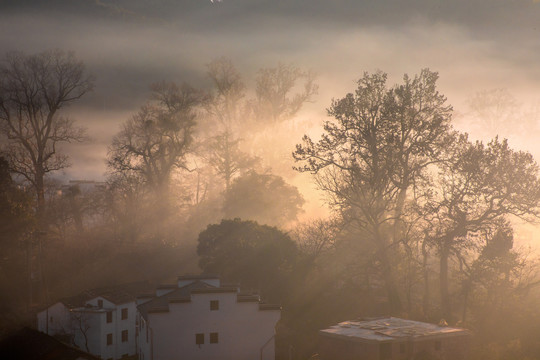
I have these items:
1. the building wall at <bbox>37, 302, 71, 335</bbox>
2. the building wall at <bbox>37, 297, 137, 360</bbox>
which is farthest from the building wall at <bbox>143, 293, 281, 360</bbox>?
the building wall at <bbox>37, 302, 71, 335</bbox>

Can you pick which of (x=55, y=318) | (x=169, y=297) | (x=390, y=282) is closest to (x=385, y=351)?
(x=390, y=282)

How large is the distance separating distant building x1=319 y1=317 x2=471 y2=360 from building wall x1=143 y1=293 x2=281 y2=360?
4189 mm

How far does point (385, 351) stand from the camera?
30250 millimetres

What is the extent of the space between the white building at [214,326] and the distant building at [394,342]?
4.12 m

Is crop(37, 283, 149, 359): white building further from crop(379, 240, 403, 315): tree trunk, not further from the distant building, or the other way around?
crop(379, 240, 403, 315): tree trunk

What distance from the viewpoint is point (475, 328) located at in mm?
37125

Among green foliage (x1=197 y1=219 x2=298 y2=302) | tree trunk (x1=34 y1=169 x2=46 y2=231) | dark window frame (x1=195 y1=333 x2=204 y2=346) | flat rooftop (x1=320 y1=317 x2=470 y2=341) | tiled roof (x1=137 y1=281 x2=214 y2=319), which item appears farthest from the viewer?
tree trunk (x1=34 y1=169 x2=46 y2=231)

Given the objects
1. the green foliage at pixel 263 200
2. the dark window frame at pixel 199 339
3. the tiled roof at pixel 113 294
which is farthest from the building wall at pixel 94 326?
the dark window frame at pixel 199 339

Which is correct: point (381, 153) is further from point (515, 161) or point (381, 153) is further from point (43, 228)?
point (43, 228)

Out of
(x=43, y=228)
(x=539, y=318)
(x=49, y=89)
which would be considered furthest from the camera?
(x=49, y=89)

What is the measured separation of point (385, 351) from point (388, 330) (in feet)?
4.54

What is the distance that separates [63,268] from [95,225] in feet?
33.5

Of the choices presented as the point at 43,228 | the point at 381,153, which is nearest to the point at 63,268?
the point at 43,228

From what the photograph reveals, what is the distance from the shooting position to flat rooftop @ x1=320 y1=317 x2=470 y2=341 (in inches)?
1202
